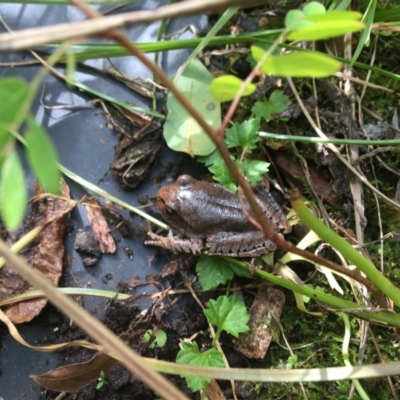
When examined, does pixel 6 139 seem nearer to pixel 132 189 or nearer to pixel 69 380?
pixel 69 380

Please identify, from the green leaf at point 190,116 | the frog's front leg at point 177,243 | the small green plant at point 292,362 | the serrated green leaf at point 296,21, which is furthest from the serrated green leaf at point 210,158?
the serrated green leaf at point 296,21

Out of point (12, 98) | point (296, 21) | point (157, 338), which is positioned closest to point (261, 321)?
point (157, 338)

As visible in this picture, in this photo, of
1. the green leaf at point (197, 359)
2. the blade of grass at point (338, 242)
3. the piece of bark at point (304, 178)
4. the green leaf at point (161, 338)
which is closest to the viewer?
the blade of grass at point (338, 242)

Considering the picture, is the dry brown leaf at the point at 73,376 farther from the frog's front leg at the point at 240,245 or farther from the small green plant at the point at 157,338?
the frog's front leg at the point at 240,245

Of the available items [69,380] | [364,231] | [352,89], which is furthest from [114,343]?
[352,89]

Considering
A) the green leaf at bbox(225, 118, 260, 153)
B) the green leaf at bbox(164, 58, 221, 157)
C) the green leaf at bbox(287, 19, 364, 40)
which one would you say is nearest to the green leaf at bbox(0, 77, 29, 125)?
the green leaf at bbox(287, 19, 364, 40)

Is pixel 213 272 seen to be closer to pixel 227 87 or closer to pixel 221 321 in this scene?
pixel 221 321
